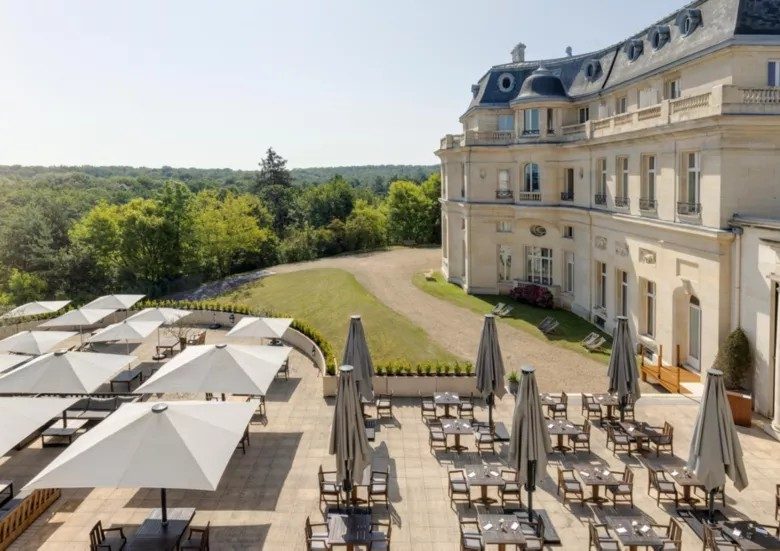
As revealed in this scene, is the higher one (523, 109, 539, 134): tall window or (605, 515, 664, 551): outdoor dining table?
(523, 109, 539, 134): tall window

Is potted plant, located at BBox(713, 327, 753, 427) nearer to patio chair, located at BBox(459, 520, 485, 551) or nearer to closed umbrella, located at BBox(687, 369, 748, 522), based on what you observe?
closed umbrella, located at BBox(687, 369, 748, 522)

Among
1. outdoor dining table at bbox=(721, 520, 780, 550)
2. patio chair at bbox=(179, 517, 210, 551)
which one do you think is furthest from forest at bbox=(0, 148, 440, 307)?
outdoor dining table at bbox=(721, 520, 780, 550)

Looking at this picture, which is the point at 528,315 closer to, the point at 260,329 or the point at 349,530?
the point at 260,329

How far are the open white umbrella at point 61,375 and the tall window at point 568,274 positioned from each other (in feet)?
89.8

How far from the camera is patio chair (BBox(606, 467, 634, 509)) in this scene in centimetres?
1470

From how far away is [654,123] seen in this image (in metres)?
25.7

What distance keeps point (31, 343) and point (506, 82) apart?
34484 mm

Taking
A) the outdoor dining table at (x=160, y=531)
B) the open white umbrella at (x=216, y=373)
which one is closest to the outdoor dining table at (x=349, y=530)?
the outdoor dining table at (x=160, y=531)

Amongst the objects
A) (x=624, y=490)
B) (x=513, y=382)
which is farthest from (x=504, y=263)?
(x=624, y=490)

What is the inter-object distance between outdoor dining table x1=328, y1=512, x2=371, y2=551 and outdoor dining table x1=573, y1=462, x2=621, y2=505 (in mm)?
5867

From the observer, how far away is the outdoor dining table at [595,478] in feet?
48.2

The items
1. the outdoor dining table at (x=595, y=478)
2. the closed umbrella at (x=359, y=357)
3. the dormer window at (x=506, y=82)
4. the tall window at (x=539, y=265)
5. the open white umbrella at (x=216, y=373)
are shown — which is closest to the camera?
the outdoor dining table at (x=595, y=478)

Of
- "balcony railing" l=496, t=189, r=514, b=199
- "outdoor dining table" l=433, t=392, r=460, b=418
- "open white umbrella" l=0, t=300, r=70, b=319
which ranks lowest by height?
"outdoor dining table" l=433, t=392, r=460, b=418

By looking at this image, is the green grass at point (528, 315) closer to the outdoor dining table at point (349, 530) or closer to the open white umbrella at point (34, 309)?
the outdoor dining table at point (349, 530)
